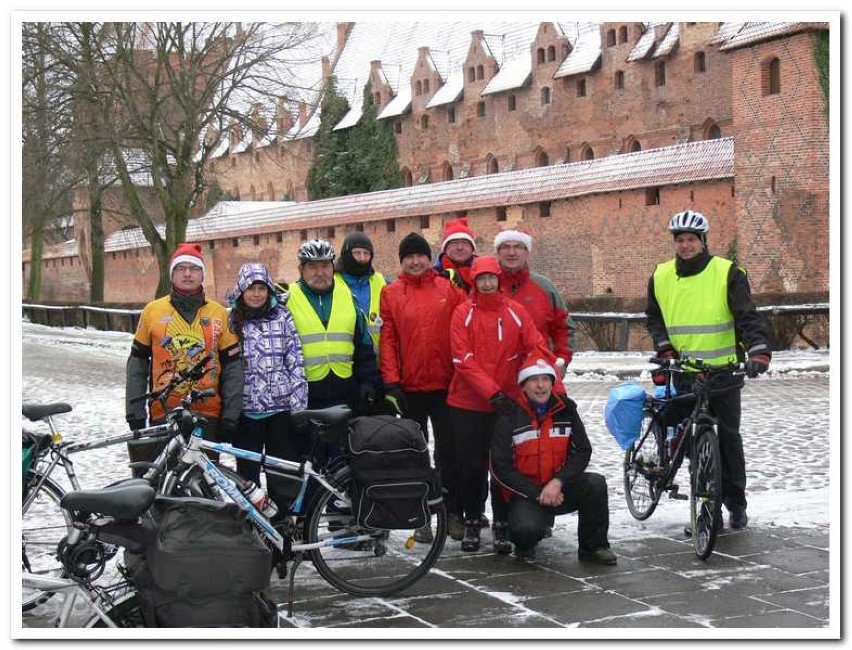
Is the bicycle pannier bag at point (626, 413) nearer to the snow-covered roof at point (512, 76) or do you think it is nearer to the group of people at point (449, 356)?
the group of people at point (449, 356)

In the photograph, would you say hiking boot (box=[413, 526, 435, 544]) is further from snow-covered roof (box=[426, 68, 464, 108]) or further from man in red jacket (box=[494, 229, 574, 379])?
snow-covered roof (box=[426, 68, 464, 108])

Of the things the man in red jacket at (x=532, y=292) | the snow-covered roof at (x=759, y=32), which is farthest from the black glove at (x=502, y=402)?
the snow-covered roof at (x=759, y=32)

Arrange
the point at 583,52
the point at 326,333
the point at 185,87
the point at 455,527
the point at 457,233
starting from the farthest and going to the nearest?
the point at 583,52, the point at 185,87, the point at 457,233, the point at 455,527, the point at 326,333

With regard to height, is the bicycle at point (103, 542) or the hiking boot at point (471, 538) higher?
the bicycle at point (103, 542)

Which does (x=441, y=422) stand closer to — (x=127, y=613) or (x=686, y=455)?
(x=686, y=455)

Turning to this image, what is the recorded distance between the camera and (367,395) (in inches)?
251

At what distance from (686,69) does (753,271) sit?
14.9 metres

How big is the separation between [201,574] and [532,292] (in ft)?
10.1

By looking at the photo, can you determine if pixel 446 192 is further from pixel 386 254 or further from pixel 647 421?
pixel 647 421

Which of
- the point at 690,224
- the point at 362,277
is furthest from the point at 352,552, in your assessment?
the point at 690,224

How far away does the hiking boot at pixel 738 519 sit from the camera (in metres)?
6.61

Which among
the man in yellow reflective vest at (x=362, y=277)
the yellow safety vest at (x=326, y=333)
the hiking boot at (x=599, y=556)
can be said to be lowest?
the hiking boot at (x=599, y=556)

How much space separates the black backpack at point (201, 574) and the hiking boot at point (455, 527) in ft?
6.99
